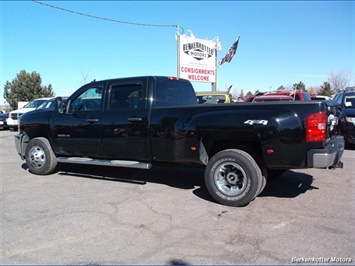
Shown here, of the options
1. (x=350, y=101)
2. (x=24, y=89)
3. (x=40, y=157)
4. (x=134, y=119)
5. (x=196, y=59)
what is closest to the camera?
(x=134, y=119)

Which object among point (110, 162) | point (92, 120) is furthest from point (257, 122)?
point (92, 120)

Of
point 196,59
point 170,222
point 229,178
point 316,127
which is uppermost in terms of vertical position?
point 196,59

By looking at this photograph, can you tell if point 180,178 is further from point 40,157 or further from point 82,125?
point 40,157

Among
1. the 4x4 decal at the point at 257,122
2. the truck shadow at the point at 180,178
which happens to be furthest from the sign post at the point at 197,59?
the 4x4 decal at the point at 257,122

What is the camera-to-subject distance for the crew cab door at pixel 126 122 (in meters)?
5.53

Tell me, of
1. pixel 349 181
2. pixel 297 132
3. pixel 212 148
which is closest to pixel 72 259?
pixel 212 148

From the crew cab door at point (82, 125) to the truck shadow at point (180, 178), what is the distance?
2.36ft

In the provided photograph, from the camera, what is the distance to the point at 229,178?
188 inches

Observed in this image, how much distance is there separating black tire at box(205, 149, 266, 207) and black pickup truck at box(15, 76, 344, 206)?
14 mm

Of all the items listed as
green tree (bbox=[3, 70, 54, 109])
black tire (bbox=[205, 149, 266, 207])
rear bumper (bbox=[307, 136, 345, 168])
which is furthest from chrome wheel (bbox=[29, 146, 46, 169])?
green tree (bbox=[3, 70, 54, 109])

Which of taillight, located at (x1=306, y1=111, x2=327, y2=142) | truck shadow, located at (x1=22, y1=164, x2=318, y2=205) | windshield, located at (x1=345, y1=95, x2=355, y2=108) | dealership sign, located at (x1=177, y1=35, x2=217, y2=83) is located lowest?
truck shadow, located at (x1=22, y1=164, x2=318, y2=205)

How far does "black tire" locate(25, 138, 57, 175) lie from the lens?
22.2 ft

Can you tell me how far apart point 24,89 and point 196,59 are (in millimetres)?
36066

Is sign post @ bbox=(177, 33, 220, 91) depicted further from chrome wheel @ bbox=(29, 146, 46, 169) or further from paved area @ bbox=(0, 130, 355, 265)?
paved area @ bbox=(0, 130, 355, 265)
